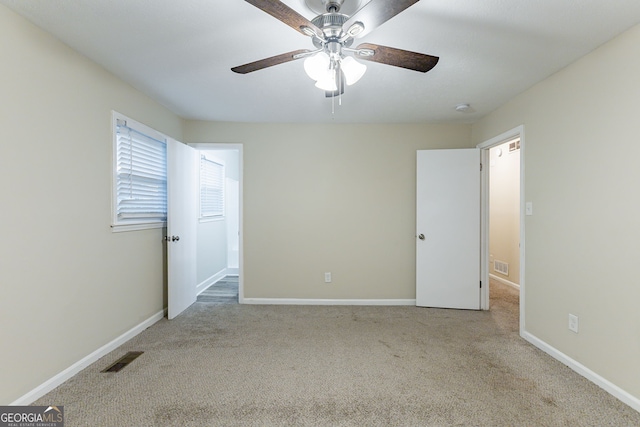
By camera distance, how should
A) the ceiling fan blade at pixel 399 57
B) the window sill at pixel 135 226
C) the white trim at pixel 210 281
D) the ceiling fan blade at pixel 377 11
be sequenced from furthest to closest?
the white trim at pixel 210 281
the window sill at pixel 135 226
the ceiling fan blade at pixel 399 57
the ceiling fan blade at pixel 377 11

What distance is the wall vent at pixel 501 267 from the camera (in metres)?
4.95

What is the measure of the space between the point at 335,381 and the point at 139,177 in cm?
257

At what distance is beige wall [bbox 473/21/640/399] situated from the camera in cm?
193

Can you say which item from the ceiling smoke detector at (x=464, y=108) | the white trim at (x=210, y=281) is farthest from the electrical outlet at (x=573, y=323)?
the white trim at (x=210, y=281)

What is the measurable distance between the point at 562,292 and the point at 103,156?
3.87 m

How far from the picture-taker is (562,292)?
96.7 inches

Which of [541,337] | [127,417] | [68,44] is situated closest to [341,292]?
[541,337]

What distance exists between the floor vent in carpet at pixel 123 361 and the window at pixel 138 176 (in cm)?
106

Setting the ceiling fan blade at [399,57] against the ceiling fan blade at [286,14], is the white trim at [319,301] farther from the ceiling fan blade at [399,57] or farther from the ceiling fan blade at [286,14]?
the ceiling fan blade at [286,14]

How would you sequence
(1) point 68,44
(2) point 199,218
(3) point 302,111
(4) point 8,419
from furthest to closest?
(2) point 199,218, (3) point 302,111, (1) point 68,44, (4) point 8,419

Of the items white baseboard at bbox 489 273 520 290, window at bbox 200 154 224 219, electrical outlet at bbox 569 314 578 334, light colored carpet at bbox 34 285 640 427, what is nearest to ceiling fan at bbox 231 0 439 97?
light colored carpet at bbox 34 285 640 427

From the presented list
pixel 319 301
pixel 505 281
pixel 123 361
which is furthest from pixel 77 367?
pixel 505 281

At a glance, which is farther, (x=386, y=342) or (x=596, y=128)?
(x=386, y=342)

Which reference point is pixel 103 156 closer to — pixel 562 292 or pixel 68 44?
pixel 68 44
